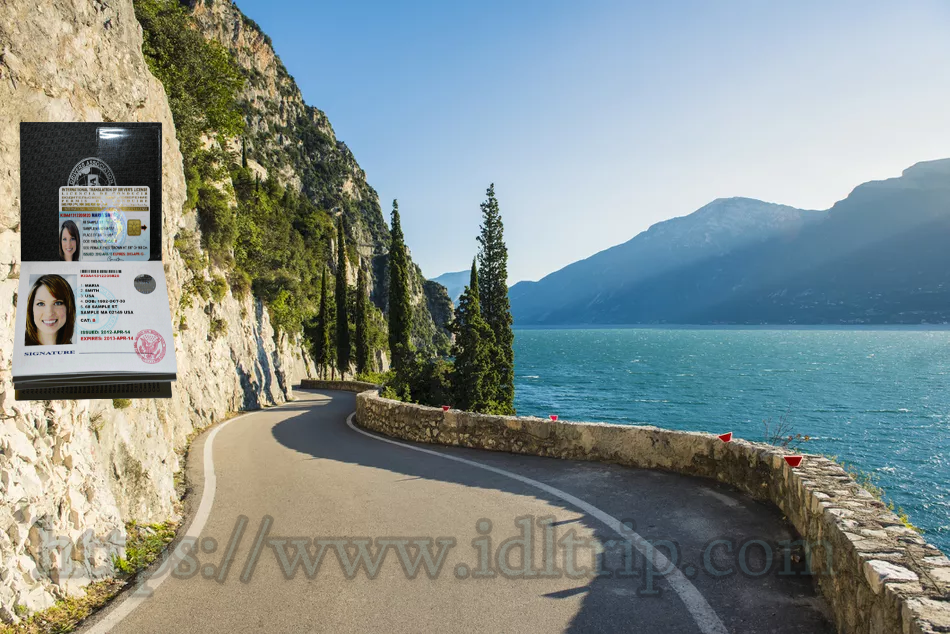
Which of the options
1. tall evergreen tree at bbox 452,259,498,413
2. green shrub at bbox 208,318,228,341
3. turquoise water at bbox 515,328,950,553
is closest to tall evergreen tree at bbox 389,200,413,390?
tall evergreen tree at bbox 452,259,498,413

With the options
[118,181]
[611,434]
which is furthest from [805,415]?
[118,181]

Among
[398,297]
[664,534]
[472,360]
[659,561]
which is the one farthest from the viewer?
[398,297]

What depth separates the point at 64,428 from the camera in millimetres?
5484

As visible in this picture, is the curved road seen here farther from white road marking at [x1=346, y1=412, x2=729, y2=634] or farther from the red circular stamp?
the red circular stamp

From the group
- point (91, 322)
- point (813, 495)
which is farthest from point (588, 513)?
point (91, 322)

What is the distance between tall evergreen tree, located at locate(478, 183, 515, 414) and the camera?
36.2m

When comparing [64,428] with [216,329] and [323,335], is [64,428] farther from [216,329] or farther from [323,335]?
[323,335]

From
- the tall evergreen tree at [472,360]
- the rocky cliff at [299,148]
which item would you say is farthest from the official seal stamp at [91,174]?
the rocky cliff at [299,148]

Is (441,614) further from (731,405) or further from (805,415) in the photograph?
(731,405)

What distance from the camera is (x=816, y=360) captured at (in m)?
110

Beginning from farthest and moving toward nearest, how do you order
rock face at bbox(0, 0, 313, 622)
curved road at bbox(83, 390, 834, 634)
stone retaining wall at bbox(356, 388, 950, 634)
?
rock face at bbox(0, 0, 313, 622), curved road at bbox(83, 390, 834, 634), stone retaining wall at bbox(356, 388, 950, 634)

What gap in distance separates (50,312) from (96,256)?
28.3 inches

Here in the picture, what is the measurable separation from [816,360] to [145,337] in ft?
428

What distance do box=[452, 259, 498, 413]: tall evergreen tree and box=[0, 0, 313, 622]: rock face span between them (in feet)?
71.8
